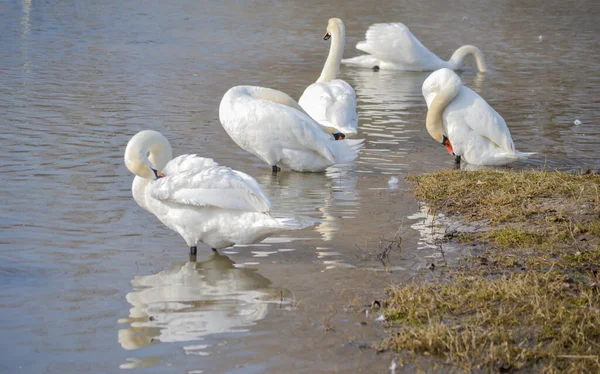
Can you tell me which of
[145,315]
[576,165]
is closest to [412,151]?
[576,165]

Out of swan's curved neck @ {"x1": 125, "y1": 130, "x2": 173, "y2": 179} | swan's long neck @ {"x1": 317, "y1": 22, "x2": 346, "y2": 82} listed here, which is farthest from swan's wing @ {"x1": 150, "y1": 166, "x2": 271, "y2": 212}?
swan's long neck @ {"x1": 317, "y1": 22, "x2": 346, "y2": 82}

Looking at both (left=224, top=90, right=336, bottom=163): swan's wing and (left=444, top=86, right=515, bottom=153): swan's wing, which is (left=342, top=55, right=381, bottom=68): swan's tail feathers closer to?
(left=444, top=86, right=515, bottom=153): swan's wing

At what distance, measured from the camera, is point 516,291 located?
16.4 ft

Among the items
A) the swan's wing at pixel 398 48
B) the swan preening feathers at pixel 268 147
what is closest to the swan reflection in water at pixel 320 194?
the swan preening feathers at pixel 268 147

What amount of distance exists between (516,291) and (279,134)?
13.5 ft

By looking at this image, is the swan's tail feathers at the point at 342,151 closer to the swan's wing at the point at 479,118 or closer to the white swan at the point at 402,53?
the swan's wing at the point at 479,118

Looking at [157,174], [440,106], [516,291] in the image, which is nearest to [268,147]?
[440,106]

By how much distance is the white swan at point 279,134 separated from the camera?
8766 mm

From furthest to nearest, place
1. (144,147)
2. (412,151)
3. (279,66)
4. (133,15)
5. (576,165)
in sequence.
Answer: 1. (133,15)
2. (279,66)
3. (412,151)
4. (576,165)
5. (144,147)

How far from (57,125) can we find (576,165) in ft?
17.8

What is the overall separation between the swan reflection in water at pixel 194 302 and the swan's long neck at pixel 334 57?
5.91 m

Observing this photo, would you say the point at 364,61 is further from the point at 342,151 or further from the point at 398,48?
the point at 342,151

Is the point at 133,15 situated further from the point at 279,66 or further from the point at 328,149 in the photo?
the point at 328,149

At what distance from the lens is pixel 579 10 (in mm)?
26641
